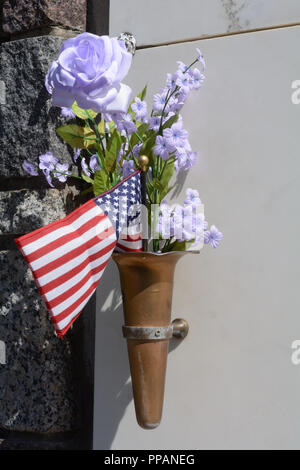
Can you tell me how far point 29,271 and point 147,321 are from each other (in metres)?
0.35

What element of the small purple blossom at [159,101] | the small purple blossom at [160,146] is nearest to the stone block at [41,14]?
the small purple blossom at [159,101]

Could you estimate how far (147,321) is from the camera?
4.50 feet

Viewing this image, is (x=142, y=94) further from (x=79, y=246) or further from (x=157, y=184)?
(x=79, y=246)

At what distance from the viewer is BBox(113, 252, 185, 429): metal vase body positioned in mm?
1365

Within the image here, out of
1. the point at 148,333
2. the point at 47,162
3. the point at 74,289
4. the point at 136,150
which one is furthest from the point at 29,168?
the point at 148,333

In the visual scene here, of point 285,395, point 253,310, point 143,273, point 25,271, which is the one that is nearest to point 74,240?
point 143,273

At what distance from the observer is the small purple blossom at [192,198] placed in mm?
1367

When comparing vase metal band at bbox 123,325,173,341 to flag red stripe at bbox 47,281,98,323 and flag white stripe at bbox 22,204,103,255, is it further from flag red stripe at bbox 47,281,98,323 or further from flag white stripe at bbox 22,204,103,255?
flag white stripe at bbox 22,204,103,255

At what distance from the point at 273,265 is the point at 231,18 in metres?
0.56

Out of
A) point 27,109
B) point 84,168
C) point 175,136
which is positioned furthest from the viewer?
point 27,109

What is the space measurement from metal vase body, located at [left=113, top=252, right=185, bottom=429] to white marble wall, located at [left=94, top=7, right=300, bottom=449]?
0.39ft

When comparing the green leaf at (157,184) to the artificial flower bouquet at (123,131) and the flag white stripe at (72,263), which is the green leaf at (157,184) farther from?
the flag white stripe at (72,263)

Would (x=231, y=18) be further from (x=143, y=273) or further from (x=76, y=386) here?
(x=76, y=386)

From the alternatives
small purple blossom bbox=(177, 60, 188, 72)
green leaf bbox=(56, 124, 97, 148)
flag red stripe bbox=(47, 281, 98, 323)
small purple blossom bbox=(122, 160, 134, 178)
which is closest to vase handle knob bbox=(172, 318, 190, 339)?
flag red stripe bbox=(47, 281, 98, 323)
